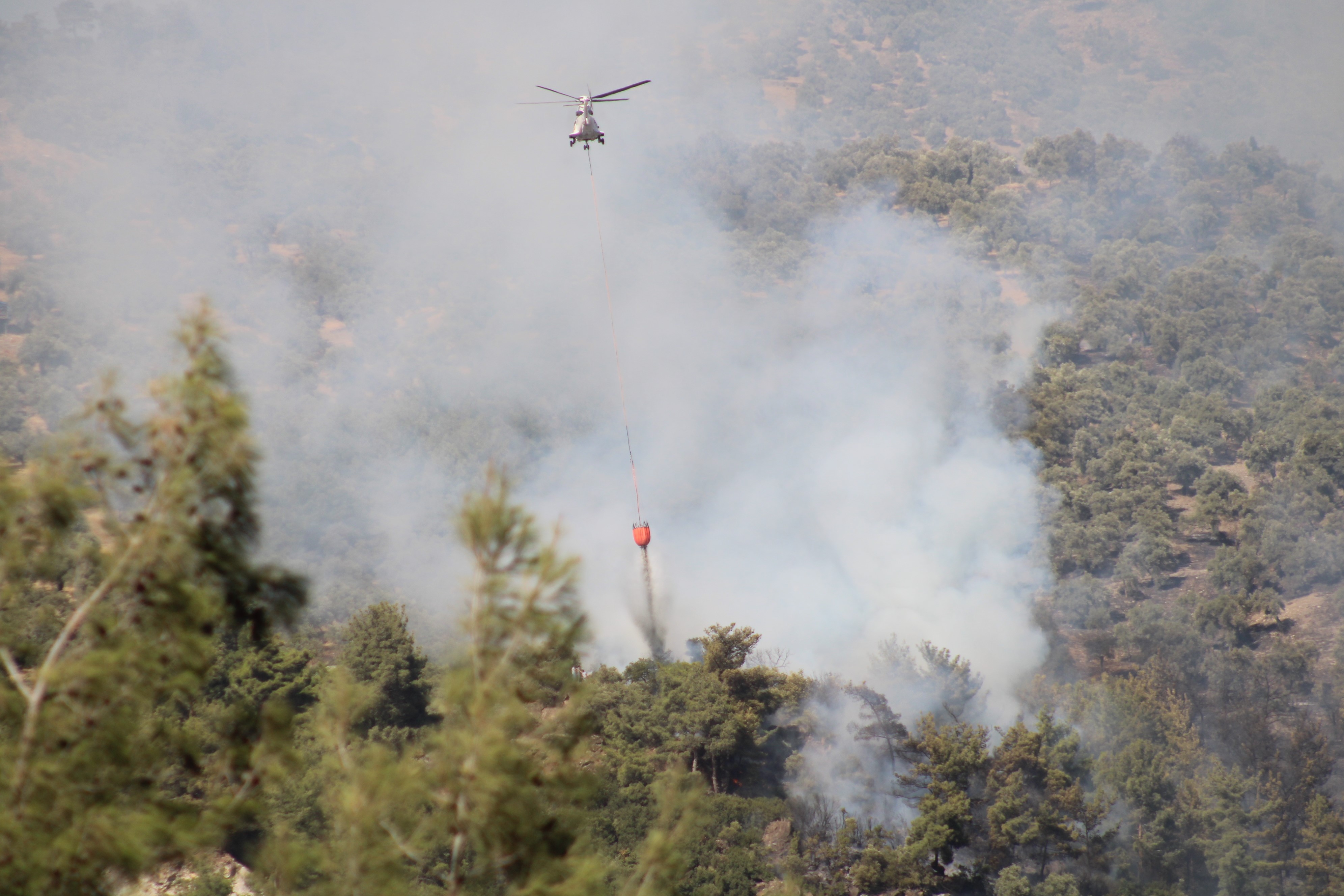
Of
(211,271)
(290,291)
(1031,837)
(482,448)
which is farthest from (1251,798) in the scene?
(211,271)

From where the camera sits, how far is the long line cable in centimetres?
4800

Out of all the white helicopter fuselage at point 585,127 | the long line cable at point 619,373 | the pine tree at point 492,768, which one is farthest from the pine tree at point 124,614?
the long line cable at point 619,373

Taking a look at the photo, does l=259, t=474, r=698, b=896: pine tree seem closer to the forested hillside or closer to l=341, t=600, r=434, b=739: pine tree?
the forested hillside

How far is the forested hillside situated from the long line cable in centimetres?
522

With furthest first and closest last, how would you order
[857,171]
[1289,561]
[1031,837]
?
[857,171] < [1289,561] < [1031,837]

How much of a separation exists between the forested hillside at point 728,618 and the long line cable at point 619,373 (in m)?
5.22

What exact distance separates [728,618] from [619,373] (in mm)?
24238

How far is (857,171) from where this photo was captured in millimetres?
92688

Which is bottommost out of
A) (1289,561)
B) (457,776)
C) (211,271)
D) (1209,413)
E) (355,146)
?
(457,776)

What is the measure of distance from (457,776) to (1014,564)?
41.6 metres

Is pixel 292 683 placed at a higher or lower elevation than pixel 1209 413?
lower

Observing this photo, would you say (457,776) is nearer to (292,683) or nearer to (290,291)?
(292,683)

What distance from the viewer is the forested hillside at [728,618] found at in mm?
7254

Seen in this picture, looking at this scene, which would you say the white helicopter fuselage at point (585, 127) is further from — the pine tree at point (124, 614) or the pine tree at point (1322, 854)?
the pine tree at point (1322, 854)
